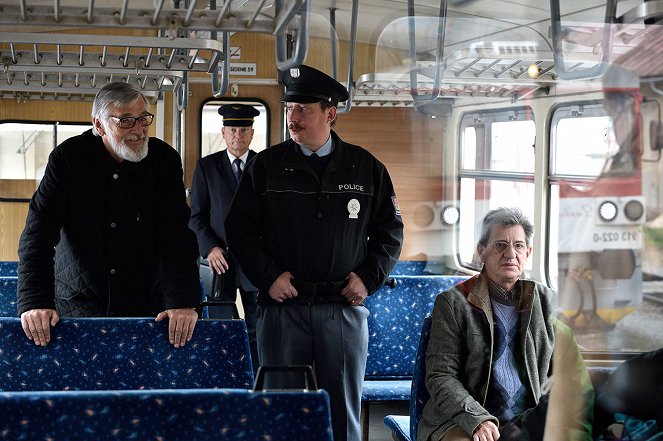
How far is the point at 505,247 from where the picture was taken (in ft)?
9.27

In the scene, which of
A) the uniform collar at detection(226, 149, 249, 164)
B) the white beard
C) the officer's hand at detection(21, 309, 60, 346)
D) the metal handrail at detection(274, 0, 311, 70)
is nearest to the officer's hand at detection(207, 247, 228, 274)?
the uniform collar at detection(226, 149, 249, 164)

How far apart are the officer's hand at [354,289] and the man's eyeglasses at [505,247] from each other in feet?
2.11

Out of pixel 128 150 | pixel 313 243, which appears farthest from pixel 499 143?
pixel 128 150

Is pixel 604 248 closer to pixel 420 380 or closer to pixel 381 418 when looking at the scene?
pixel 420 380

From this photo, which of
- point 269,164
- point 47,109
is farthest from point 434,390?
point 47,109

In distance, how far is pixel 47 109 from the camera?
22.1 ft

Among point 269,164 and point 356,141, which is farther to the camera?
point 356,141

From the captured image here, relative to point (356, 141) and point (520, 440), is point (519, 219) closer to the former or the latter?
point (520, 440)

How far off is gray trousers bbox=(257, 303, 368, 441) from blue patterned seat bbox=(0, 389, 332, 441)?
144cm

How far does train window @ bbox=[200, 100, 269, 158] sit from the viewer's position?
6586 mm

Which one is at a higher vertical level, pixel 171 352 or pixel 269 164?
pixel 269 164

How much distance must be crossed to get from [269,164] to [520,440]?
194 cm

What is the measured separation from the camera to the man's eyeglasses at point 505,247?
9.26 feet

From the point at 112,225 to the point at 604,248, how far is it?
7.82ft
